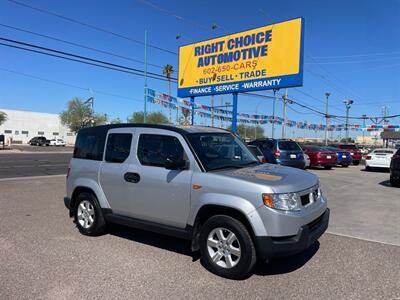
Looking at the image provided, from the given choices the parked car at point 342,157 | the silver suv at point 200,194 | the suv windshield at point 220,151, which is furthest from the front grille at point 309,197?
→ the parked car at point 342,157

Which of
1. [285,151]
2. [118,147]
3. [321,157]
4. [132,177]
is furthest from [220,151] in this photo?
[321,157]

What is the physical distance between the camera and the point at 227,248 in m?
4.57

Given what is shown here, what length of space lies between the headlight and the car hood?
60 millimetres

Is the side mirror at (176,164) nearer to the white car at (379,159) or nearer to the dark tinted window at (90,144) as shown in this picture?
the dark tinted window at (90,144)

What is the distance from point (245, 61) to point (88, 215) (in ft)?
44.0

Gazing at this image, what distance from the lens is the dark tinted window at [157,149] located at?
528cm

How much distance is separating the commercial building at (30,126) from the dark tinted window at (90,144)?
84007 mm

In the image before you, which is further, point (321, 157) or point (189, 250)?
point (321, 157)

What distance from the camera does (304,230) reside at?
436 centimetres

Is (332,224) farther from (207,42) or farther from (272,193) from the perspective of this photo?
(207,42)

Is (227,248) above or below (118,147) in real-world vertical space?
below

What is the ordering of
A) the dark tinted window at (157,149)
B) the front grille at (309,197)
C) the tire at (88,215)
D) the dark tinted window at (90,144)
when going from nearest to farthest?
the front grille at (309,197), the dark tinted window at (157,149), the tire at (88,215), the dark tinted window at (90,144)

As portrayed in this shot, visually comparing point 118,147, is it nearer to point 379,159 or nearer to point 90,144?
point 90,144

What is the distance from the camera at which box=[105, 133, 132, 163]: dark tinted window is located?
5848mm
